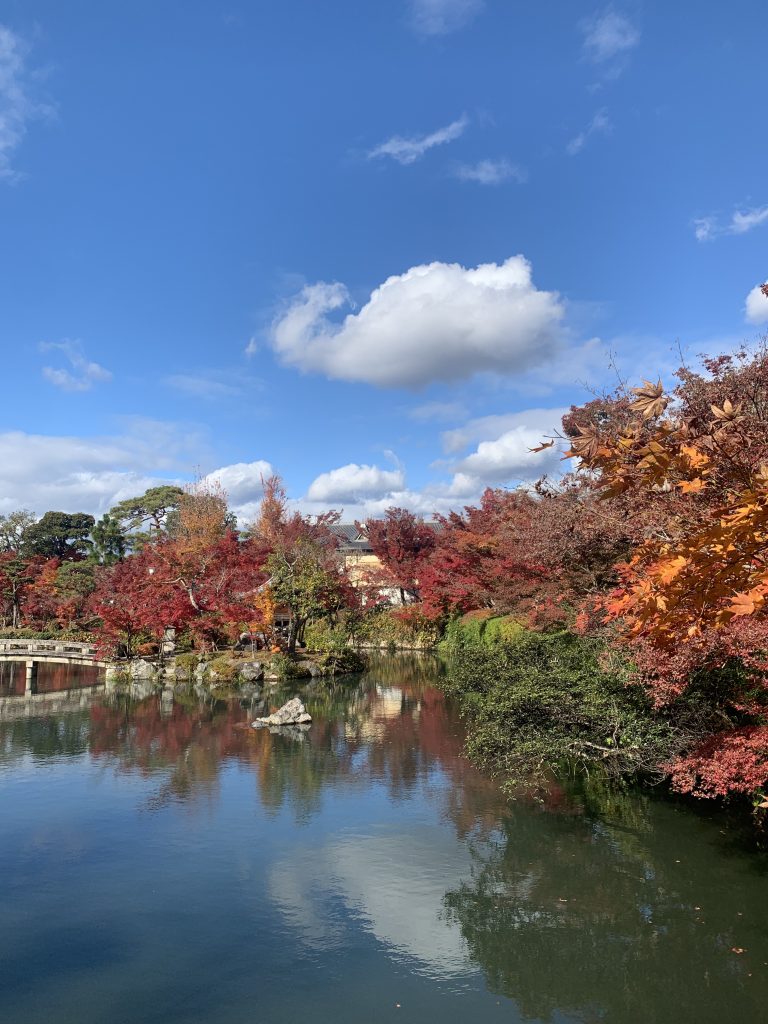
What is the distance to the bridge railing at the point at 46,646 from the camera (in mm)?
23789

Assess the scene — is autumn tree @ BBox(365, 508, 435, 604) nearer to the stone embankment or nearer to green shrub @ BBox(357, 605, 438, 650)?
green shrub @ BBox(357, 605, 438, 650)

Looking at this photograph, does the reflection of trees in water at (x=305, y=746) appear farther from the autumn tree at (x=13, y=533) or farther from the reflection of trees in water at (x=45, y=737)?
the autumn tree at (x=13, y=533)

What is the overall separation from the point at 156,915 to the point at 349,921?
1979mm

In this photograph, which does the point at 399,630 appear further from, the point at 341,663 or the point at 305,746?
the point at 305,746

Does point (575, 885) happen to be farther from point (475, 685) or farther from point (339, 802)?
point (475, 685)

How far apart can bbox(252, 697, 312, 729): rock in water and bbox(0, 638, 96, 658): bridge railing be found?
1108cm

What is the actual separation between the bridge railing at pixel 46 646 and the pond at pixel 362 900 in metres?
12.3

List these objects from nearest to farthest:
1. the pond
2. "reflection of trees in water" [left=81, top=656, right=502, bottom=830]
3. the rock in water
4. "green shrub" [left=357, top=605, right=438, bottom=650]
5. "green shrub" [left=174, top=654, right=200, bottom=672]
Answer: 1. the pond
2. "reflection of trees in water" [left=81, top=656, right=502, bottom=830]
3. the rock in water
4. "green shrub" [left=174, top=654, right=200, bottom=672]
5. "green shrub" [left=357, top=605, right=438, bottom=650]

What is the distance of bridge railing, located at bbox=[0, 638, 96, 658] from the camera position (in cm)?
2379

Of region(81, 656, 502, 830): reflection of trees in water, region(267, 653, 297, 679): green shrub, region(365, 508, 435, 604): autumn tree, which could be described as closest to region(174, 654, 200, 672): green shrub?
region(267, 653, 297, 679): green shrub

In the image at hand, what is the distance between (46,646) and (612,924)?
23.4 metres

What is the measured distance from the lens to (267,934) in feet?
21.0

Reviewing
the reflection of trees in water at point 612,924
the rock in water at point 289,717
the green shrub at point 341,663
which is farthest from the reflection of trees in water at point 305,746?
the green shrub at point 341,663

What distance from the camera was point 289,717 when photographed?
1591 centimetres
